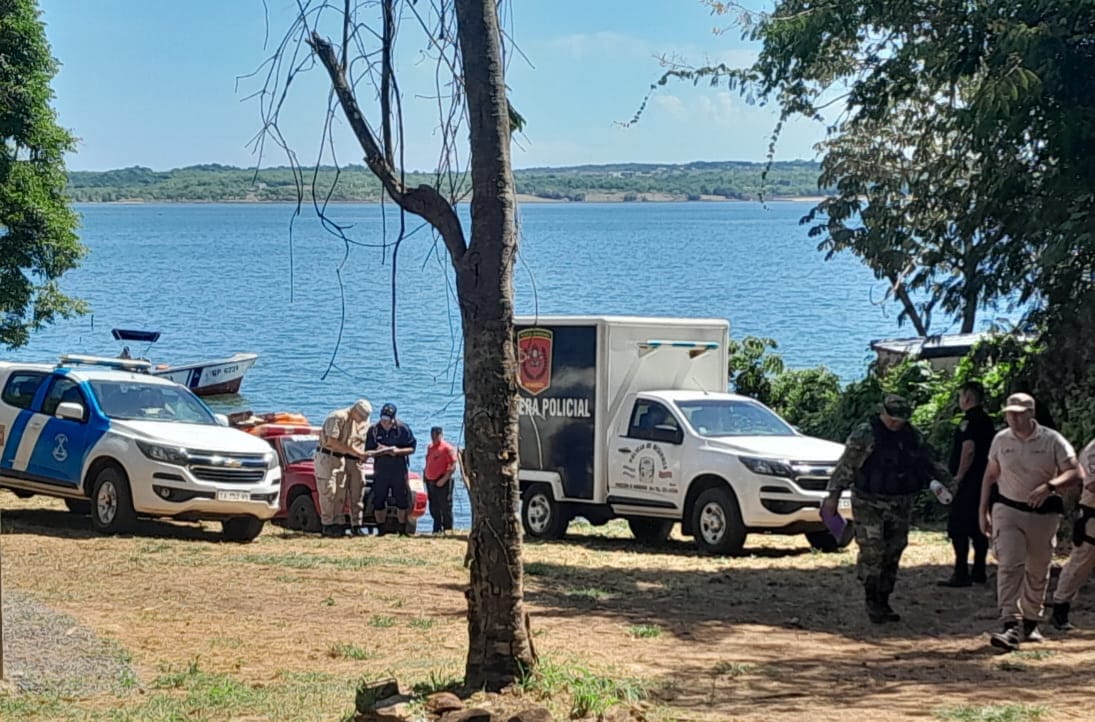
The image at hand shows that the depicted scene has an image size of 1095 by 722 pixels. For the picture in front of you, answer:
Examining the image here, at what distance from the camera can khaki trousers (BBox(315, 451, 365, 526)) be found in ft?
64.6

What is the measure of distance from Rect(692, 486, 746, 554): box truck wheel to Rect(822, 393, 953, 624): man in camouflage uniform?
5039 mm

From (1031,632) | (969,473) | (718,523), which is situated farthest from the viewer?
(718,523)

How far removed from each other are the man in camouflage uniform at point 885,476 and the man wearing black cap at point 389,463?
8.85m

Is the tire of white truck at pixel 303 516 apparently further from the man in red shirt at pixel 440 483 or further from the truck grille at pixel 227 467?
the truck grille at pixel 227 467

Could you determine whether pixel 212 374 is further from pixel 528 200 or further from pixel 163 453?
pixel 528 200

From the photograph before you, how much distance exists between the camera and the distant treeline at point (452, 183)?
322 inches

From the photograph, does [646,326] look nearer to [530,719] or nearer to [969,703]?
[969,703]

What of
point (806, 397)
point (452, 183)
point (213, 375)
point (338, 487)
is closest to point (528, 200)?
point (452, 183)

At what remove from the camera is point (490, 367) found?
7.84 meters

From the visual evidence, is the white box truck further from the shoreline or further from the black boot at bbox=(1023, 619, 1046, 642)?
the black boot at bbox=(1023, 619, 1046, 642)

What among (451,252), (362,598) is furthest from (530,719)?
(362,598)

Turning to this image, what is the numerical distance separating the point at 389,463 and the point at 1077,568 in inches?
420

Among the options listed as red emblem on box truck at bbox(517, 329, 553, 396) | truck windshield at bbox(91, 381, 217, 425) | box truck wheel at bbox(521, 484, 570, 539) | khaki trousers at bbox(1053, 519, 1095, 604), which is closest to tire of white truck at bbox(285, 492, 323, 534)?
truck windshield at bbox(91, 381, 217, 425)

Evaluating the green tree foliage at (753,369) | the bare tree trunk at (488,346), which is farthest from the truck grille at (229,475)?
the green tree foliage at (753,369)
